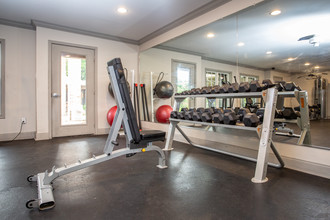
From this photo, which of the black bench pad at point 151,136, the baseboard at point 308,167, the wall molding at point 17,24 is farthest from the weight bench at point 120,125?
the wall molding at point 17,24

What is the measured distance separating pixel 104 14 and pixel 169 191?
135 inches

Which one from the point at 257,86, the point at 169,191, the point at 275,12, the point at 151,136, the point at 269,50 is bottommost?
the point at 169,191

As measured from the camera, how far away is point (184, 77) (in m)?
4.74

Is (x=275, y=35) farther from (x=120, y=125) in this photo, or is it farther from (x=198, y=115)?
(x=120, y=125)

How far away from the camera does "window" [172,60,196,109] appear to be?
448cm

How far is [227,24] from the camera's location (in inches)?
130

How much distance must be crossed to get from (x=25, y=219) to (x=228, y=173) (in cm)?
186

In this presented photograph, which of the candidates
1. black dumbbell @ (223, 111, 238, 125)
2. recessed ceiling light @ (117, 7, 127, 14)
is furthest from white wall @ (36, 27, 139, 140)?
black dumbbell @ (223, 111, 238, 125)

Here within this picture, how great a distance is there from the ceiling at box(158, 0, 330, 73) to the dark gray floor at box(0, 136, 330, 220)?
1.51 metres

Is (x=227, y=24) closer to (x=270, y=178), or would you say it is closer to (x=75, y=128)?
(x=270, y=178)

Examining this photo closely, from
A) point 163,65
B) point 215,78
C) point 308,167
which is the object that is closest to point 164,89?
point 163,65

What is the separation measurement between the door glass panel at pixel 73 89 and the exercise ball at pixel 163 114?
1794 millimetres

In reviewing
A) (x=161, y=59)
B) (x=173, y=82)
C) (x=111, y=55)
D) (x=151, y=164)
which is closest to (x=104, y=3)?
(x=111, y=55)

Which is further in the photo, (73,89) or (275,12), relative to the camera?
(73,89)
